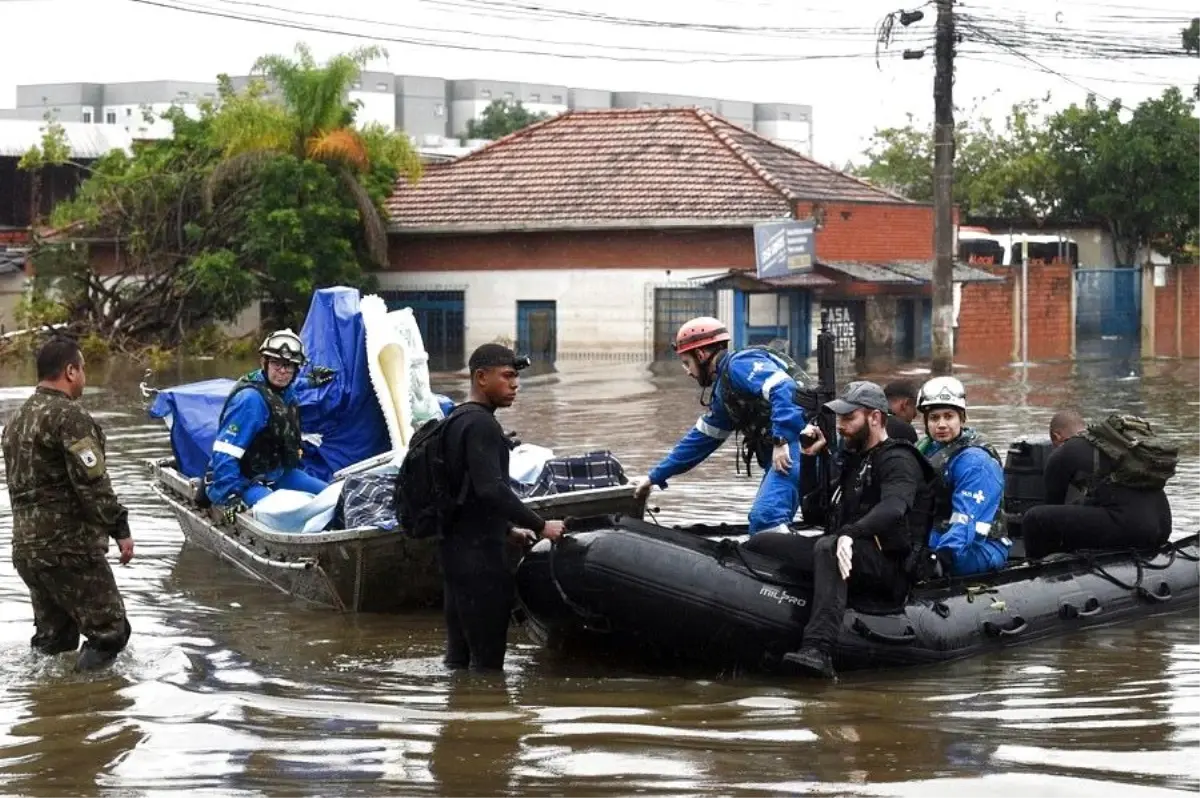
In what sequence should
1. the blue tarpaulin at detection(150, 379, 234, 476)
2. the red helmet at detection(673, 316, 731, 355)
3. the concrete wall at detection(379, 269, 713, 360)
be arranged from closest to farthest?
1. the red helmet at detection(673, 316, 731, 355)
2. the blue tarpaulin at detection(150, 379, 234, 476)
3. the concrete wall at detection(379, 269, 713, 360)

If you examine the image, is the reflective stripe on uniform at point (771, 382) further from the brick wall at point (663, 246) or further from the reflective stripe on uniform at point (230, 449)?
the brick wall at point (663, 246)

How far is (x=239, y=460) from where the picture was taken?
38.3ft

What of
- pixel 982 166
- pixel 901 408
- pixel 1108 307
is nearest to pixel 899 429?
pixel 901 408

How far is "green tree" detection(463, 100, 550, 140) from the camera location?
78375 millimetres

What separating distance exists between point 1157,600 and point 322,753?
5.30m

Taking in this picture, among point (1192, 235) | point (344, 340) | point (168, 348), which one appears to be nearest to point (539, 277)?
point (168, 348)

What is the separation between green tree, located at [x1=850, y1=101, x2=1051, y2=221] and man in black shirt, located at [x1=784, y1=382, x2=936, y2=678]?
132 feet

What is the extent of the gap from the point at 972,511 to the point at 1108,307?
38.2 m

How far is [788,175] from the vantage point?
40500 mm

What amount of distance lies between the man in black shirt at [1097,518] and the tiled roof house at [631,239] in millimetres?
25550

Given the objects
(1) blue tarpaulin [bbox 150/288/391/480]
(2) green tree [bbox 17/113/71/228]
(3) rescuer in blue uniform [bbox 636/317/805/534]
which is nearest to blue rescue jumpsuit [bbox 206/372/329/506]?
(1) blue tarpaulin [bbox 150/288/391/480]

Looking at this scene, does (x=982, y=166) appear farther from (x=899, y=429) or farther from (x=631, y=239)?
(x=899, y=429)

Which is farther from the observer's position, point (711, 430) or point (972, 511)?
point (711, 430)

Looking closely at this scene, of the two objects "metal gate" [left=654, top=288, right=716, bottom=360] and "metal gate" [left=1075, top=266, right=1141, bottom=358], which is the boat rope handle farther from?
"metal gate" [left=1075, top=266, right=1141, bottom=358]
